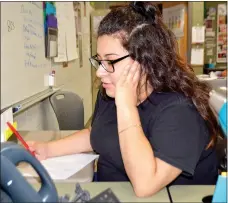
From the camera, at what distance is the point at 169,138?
0.89 meters

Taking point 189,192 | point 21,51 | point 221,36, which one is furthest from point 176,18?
point 189,192

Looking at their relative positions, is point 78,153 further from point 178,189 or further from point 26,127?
point 26,127

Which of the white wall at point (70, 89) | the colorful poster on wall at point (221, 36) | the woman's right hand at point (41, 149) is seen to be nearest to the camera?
the woman's right hand at point (41, 149)

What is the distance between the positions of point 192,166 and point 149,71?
345 mm

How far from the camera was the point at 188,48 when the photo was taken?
3328mm

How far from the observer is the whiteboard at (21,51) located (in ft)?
4.69

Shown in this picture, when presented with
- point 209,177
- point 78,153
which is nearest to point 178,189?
point 209,177

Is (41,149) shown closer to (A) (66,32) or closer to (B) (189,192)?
(B) (189,192)

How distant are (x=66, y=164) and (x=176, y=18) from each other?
2.73 meters

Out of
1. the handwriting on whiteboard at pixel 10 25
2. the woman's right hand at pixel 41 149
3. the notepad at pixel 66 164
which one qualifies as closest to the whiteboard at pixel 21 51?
the handwriting on whiteboard at pixel 10 25

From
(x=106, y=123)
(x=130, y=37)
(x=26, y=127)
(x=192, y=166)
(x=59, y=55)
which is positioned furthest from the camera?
(x=59, y=55)

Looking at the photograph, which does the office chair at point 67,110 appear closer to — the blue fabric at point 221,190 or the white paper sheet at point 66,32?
the white paper sheet at point 66,32

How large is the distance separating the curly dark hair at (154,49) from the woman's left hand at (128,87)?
0.03 m

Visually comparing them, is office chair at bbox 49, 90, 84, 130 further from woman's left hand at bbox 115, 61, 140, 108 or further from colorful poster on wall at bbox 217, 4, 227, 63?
colorful poster on wall at bbox 217, 4, 227, 63
